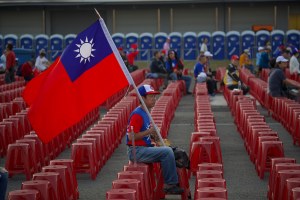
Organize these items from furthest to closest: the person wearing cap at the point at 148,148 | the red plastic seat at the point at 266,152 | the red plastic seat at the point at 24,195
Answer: the red plastic seat at the point at 266,152
the person wearing cap at the point at 148,148
the red plastic seat at the point at 24,195

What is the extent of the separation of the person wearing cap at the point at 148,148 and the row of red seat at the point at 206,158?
372 millimetres

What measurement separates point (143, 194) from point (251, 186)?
10.2 ft

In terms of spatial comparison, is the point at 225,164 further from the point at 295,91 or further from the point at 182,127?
the point at 295,91

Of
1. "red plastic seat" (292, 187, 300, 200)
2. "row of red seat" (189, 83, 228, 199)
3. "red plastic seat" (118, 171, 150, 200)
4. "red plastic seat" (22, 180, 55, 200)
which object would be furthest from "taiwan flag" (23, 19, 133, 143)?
"red plastic seat" (292, 187, 300, 200)

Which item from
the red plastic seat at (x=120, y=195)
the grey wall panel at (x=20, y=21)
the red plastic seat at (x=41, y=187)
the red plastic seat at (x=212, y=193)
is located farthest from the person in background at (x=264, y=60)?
the red plastic seat at (x=120, y=195)

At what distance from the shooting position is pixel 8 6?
4891cm

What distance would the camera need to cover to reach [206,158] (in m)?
15.0

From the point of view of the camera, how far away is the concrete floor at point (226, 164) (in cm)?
1367

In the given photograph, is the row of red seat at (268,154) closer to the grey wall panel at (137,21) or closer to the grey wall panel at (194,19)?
the grey wall panel at (194,19)

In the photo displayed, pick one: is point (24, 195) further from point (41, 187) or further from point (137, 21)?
point (137, 21)

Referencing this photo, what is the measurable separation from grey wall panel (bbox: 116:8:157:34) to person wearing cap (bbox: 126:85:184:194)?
120 feet

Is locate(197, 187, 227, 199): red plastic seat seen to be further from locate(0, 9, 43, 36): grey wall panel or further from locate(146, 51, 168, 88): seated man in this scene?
locate(0, 9, 43, 36): grey wall panel

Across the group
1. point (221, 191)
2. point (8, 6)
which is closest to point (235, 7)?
point (8, 6)

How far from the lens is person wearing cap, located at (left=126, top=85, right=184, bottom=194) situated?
1227 centimetres
